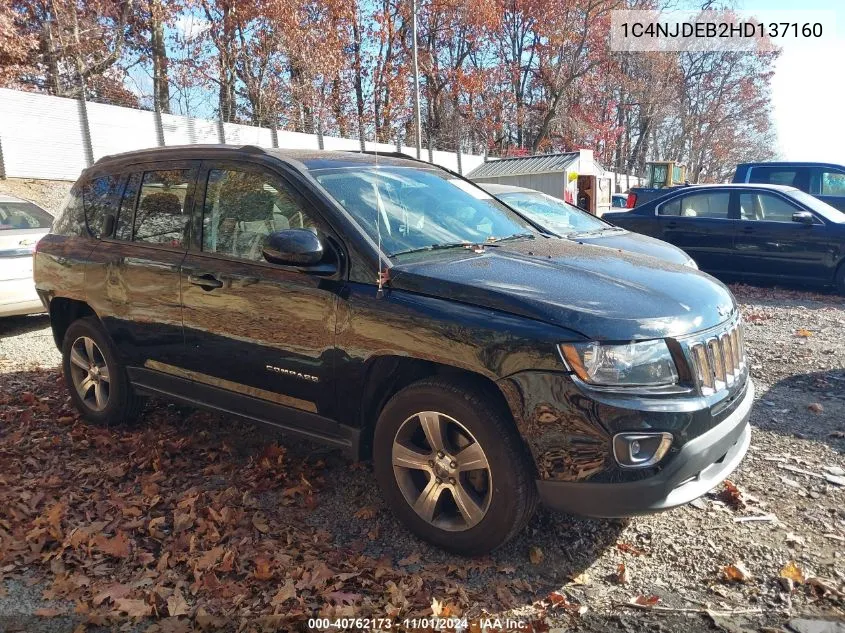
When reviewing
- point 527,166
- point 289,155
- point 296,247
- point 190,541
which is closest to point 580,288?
point 296,247

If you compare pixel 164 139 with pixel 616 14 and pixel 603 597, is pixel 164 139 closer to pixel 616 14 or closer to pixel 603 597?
pixel 603 597

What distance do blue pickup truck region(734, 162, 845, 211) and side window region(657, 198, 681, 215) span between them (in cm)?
328

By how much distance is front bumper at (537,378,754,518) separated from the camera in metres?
2.60

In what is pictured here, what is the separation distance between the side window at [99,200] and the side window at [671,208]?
8449 mm

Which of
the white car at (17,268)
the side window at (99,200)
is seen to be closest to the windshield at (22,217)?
the white car at (17,268)

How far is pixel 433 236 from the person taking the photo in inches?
140

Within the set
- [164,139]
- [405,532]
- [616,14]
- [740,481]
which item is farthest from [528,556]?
[616,14]

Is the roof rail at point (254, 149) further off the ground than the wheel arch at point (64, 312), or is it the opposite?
the roof rail at point (254, 149)

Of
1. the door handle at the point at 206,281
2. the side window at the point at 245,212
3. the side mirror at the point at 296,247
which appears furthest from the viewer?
the door handle at the point at 206,281

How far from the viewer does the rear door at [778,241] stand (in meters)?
9.06

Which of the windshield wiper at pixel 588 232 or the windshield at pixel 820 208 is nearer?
the windshield wiper at pixel 588 232

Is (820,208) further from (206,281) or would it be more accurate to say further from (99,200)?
(99,200)

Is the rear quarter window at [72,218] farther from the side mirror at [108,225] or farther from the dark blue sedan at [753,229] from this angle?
the dark blue sedan at [753,229]

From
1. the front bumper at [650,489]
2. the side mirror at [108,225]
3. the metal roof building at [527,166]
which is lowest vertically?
the front bumper at [650,489]
